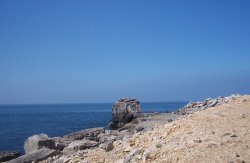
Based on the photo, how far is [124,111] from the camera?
53.8 metres

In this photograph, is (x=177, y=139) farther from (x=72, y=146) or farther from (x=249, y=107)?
(x=72, y=146)

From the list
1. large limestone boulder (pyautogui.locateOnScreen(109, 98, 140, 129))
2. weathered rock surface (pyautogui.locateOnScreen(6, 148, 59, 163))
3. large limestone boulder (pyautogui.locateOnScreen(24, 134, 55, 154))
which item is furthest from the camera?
large limestone boulder (pyautogui.locateOnScreen(109, 98, 140, 129))

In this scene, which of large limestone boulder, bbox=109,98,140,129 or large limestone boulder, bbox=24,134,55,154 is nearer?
large limestone boulder, bbox=24,134,55,154

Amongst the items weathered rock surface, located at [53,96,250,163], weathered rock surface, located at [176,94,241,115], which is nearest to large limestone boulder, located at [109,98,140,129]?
weathered rock surface, located at [176,94,241,115]

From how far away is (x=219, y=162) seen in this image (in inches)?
421

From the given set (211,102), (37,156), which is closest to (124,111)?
(211,102)

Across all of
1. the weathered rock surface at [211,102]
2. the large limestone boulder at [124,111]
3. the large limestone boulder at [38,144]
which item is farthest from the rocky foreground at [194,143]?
the large limestone boulder at [124,111]

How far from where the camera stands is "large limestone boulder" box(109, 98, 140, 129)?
5259 cm

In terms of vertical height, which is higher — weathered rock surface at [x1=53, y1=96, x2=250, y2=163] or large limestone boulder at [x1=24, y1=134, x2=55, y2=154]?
weathered rock surface at [x1=53, y1=96, x2=250, y2=163]

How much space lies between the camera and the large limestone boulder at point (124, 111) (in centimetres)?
5259

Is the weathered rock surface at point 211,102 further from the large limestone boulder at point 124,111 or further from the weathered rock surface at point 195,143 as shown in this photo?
the large limestone boulder at point 124,111

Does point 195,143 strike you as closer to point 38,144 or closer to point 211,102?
point 38,144

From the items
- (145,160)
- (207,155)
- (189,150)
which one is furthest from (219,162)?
(145,160)

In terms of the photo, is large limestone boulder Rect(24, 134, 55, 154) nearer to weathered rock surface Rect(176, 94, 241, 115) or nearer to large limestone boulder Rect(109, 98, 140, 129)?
weathered rock surface Rect(176, 94, 241, 115)
